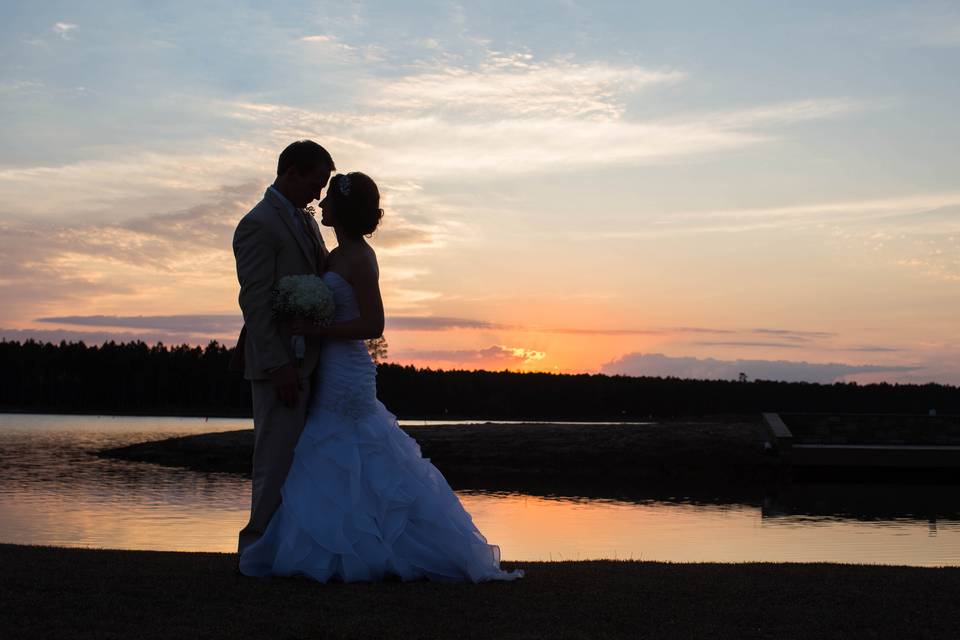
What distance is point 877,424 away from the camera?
40125mm

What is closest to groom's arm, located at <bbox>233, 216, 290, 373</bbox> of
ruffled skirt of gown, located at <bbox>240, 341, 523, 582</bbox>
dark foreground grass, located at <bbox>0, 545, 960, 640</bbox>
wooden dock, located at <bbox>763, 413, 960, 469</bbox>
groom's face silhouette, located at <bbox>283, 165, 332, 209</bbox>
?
groom's face silhouette, located at <bbox>283, 165, 332, 209</bbox>

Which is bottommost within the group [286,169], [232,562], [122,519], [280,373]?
[122,519]

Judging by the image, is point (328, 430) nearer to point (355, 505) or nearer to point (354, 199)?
point (355, 505)

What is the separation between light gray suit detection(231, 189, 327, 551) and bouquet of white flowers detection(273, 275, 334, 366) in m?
0.11

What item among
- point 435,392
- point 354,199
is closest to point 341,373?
point 354,199

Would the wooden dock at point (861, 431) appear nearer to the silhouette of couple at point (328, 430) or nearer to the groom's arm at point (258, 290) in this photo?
the silhouette of couple at point (328, 430)

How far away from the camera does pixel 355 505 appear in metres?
6.57

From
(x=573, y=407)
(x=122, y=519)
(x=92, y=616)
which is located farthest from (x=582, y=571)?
(x=573, y=407)

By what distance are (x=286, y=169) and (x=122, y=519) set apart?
15.0m

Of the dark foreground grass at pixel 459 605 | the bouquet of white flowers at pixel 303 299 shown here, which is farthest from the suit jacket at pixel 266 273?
the dark foreground grass at pixel 459 605

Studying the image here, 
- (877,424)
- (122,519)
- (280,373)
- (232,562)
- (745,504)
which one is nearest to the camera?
(280,373)

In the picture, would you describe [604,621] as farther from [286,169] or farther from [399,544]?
[286,169]

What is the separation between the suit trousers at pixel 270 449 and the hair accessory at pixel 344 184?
4.23 feet

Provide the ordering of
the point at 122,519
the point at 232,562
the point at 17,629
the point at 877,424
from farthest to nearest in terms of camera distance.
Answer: the point at 877,424, the point at 122,519, the point at 232,562, the point at 17,629
